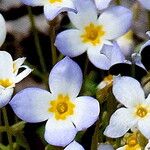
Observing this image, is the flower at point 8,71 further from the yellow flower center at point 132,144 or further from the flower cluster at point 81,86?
the yellow flower center at point 132,144

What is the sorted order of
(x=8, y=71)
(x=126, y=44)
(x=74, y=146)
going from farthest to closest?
(x=126, y=44) < (x=8, y=71) < (x=74, y=146)

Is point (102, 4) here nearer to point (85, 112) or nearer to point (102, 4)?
point (102, 4)

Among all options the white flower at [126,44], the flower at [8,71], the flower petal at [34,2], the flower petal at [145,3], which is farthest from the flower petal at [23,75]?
the white flower at [126,44]

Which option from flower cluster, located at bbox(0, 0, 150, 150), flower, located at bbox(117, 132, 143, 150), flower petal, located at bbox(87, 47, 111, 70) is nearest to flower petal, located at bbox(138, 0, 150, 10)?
flower cluster, located at bbox(0, 0, 150, 150)

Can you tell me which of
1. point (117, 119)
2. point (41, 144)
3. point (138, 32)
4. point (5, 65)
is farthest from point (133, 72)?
point (138, 32)

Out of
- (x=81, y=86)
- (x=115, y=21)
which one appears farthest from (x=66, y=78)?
(x=115, y=21)

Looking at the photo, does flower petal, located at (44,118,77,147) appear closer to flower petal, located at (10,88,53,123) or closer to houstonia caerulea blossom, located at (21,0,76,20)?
flower petal, located at (10,88,53,123)
